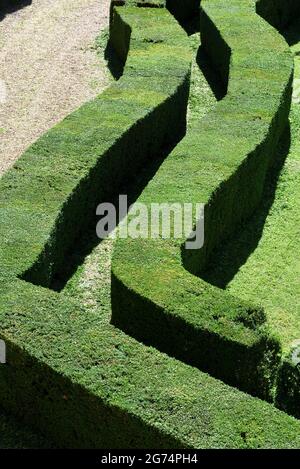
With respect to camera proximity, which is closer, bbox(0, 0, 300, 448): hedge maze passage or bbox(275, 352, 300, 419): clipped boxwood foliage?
bbox(0, 0, 300, 448): hedge maze passage

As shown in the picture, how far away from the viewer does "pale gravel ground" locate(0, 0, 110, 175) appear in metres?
19.6

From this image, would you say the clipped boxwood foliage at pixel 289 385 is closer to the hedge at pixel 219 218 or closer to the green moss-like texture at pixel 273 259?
the hedge at pixel 219 218

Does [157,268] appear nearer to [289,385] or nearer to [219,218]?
[289,385]

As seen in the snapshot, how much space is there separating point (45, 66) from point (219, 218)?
1010 centimetres

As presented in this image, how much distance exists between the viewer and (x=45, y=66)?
22781 millimetres

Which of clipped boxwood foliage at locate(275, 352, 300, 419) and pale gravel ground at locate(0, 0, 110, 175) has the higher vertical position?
pale gravel ground at locate(0, 0, 110, 175)

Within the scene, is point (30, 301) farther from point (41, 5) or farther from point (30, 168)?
point (41, 5)

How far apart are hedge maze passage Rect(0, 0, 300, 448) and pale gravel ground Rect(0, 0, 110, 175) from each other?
1967mm

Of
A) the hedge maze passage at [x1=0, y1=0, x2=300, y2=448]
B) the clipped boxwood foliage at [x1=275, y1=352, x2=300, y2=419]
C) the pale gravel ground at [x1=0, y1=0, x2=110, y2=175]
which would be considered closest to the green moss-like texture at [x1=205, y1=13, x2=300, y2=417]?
the hedge maze passage at [x1=0, y1=0, x2=300, y2=448]

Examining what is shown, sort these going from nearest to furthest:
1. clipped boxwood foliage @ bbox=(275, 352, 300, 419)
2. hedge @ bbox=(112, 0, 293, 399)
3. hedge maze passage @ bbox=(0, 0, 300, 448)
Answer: hedge maze passage @ bbox=(0, 0, 300, 448) < clipped boxwood foliage @ bbox=(275, 352, 300, 419) < hedge @ bbox=(112, 0, 293, 399)

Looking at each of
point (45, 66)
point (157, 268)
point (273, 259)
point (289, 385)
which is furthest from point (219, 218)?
point (45, 66)

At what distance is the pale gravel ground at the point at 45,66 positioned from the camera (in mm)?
19609

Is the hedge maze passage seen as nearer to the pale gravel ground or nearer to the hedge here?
the hedge

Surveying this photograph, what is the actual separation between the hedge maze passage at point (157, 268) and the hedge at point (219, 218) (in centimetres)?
3
